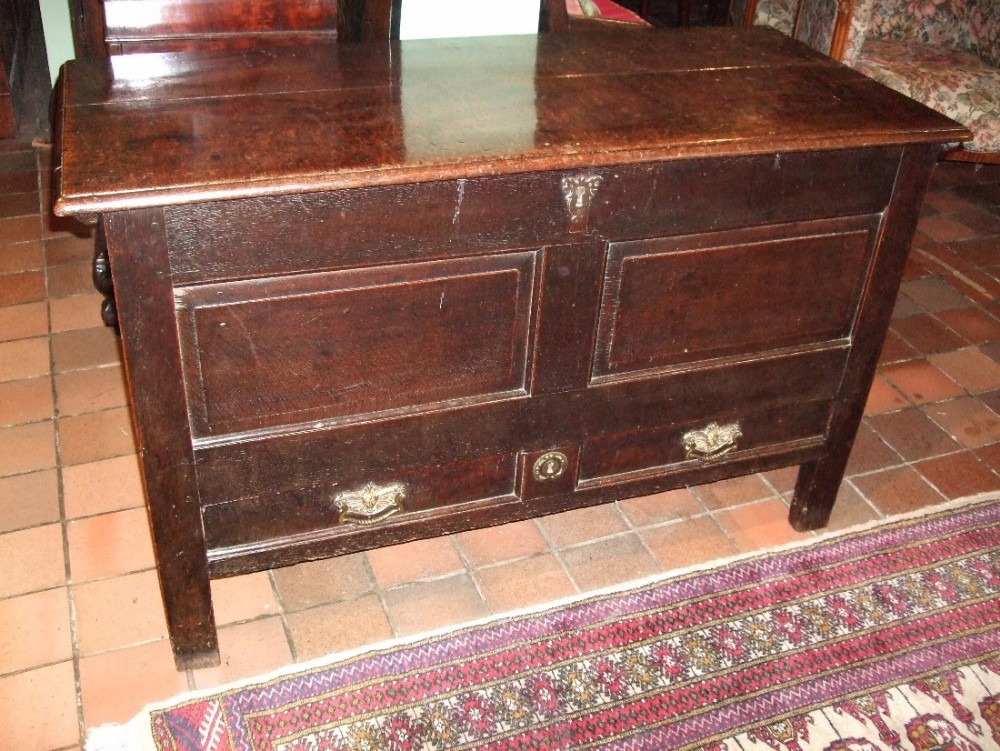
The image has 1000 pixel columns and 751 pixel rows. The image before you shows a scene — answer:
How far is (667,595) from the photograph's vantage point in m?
2.10

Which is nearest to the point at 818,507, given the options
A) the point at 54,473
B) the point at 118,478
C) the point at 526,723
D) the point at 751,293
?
the point at 751,293

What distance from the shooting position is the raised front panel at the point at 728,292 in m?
1.78

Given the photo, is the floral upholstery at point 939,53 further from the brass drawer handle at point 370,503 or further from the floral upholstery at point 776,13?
the brass drawer handle at point 370,503

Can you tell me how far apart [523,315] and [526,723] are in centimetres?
75

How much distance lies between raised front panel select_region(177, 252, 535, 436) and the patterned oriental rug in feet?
1.76

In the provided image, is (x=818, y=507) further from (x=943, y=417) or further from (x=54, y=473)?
(x=54, y=473)

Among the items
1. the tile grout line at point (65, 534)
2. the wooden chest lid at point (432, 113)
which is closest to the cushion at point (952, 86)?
the wooden chest lid at point (432, 113)

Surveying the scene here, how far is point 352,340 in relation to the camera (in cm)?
164

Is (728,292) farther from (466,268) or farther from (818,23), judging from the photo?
(818,23)

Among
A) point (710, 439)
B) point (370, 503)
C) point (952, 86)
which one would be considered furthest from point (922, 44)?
point (370, 503)

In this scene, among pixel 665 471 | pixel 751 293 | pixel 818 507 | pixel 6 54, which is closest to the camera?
pixel 751 293

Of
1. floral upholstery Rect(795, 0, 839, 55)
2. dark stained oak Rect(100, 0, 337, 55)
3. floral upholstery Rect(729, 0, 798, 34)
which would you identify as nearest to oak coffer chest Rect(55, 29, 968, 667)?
dark stained oak Rect(100, 0, 337, 55)

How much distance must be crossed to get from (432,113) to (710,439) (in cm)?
87

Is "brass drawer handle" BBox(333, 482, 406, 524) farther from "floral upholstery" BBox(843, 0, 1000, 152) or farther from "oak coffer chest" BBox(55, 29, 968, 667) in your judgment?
"floral upholstery" BBox(843, 0, 1000, 152)
